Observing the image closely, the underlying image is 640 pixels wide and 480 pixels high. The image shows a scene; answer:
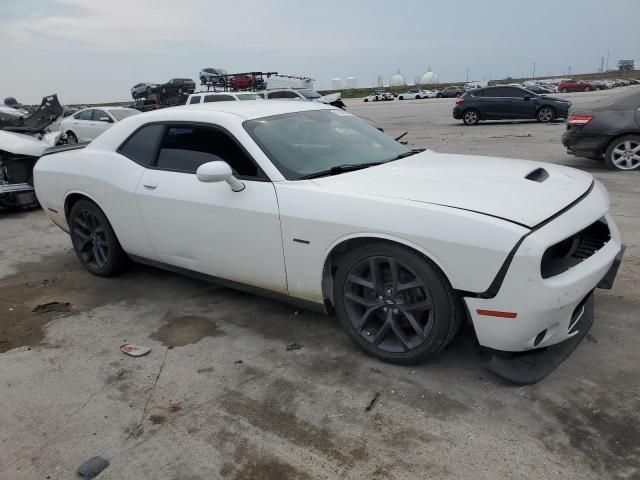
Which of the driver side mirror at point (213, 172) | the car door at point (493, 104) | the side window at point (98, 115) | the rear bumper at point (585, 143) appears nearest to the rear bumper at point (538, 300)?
the driver side mirror at point (213, 172)

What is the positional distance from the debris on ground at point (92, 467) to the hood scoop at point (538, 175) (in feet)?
9.03

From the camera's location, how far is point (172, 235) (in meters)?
3.89

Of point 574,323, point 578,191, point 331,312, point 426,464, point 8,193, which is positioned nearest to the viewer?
point 426,464

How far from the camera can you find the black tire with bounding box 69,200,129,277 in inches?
→ 178

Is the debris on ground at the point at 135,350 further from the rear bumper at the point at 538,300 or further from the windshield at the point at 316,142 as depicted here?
the rear bumper at the point at 538,300

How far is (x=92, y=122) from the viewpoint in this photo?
16.1 m

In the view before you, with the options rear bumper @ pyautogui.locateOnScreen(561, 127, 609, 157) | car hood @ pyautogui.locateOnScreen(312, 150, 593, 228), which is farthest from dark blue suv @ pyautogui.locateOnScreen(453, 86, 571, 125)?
car hood @ pyautogui.locateOnScreen(312, 150, 593, 228)

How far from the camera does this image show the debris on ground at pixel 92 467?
2336mm

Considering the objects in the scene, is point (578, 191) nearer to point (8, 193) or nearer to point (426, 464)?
point (426, 464)

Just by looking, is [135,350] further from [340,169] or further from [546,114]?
[546,114]

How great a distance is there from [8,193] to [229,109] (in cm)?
545

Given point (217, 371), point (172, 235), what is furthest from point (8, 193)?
point (217, 371)

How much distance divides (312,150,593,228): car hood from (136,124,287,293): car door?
0.48 metres

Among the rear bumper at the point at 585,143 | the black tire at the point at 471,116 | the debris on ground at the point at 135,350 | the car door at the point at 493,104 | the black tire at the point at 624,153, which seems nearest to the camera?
the debris on ground at the point at 135,350
